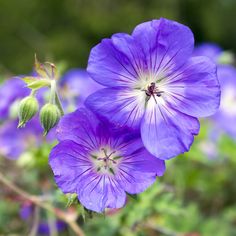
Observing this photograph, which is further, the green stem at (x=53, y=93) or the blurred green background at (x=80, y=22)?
the blurred green background at (x=80, y=22)

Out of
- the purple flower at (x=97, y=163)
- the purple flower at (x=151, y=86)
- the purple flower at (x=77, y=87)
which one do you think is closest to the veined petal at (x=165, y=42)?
the purple flower at (x=151, y=86)

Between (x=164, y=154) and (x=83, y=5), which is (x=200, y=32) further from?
(x=164, y=154)

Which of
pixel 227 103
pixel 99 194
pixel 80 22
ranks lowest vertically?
pixel 80 22

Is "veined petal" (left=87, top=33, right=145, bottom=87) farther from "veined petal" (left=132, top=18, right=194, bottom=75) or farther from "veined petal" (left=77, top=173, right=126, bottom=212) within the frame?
"veined petal" (left=77, top=173, right=126, bottom=212)

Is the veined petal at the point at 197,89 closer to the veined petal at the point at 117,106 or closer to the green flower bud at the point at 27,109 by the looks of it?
the veined petal at the point at 117,106

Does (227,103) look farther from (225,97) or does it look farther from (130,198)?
(130,198)

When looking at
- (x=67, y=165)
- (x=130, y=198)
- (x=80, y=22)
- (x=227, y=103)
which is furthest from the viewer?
(x=80, y=22)

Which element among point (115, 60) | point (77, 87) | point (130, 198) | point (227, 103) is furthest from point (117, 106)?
point (227, 103)
